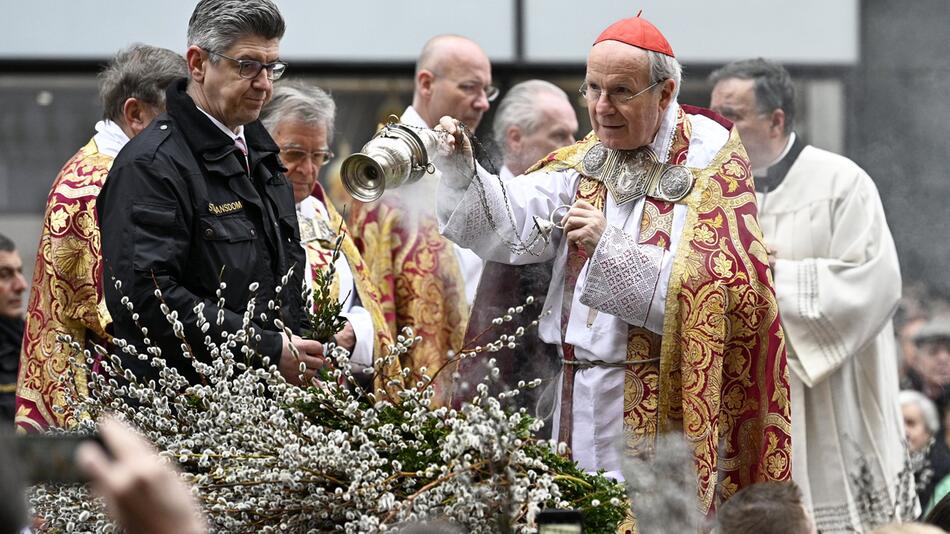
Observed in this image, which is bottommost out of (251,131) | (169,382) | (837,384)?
(837,384)

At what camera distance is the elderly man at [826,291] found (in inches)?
238

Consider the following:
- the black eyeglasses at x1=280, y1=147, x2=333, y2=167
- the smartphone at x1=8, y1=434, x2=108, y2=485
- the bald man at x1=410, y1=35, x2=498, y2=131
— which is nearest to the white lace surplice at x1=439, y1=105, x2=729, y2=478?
the black eyeglasses at x1=280, y1=147, x2=333, y2=167

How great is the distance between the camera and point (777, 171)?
6484 mm

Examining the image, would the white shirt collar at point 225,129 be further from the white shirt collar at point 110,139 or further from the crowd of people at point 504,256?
the white shirt collar at point 110,139

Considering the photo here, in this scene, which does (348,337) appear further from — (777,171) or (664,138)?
(777,171)

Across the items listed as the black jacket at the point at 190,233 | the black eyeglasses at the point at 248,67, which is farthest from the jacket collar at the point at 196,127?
the black eyeglasses at the point at 248,67

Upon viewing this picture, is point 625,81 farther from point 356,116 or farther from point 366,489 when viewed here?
point 356,116

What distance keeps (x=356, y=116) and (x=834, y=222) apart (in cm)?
397

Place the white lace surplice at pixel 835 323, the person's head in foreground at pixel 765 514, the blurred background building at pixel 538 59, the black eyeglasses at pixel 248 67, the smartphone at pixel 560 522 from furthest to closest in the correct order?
1. the blurred background building at pixel 538 59
2. the white lace surplice at pixel 835 323
3. the black eyeglasses at pixel 248 67
4. the person's head in foreground at pixel 765 514
5. the smartphone at pixel 560 522

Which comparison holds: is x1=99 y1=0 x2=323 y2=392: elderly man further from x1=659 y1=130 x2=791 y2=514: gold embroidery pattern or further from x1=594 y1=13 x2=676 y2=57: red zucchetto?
x1=659 y1=130 x2=791 y2=514: gold embroidery pattern

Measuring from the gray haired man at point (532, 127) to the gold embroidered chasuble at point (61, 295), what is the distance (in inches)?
91.9

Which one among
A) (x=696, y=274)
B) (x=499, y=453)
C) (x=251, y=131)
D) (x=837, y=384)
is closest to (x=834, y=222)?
(x=837, y=384)

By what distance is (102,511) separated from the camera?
3438 millimetres

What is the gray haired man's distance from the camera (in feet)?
22.5
